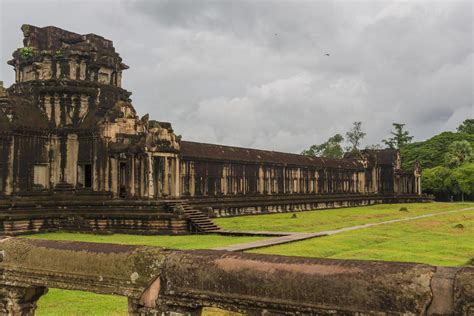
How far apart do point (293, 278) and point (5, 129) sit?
82.2 ft

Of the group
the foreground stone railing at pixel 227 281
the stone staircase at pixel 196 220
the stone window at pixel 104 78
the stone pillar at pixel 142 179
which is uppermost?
the stone window at pixel 104 78

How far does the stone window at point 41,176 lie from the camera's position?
27047 millimetres

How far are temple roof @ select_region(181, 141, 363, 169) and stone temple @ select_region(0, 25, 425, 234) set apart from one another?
0.69ft

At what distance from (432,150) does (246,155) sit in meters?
53.5

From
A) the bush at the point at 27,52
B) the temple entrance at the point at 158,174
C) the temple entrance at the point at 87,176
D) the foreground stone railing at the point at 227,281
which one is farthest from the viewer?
the bush at the point at 27,52

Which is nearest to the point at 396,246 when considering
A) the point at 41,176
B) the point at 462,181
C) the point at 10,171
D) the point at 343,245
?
the point at 343,245

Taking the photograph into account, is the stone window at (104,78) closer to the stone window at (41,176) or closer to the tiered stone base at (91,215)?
the stone window at (41,176)

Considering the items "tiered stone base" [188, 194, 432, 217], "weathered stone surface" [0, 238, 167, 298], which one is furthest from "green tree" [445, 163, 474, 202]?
"weathered stone surface" [0, 238, 167, 298]

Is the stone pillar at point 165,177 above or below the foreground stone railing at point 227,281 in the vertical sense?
above

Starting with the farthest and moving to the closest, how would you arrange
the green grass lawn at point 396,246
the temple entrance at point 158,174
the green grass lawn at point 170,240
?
1. the temple entrance at point 158,174
2. the green grass lawn at point 170,240
3. the green grass lawn at point 396,246

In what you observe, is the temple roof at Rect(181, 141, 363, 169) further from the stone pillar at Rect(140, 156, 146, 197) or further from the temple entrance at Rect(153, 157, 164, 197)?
the stone pillar at Rect(140, 156, 146, 197)

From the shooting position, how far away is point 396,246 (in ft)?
59.5

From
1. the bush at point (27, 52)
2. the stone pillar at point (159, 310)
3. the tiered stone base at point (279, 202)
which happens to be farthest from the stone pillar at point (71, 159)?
the stone pillar at point (159, 310)

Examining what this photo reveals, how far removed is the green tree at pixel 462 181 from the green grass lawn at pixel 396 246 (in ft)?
130
